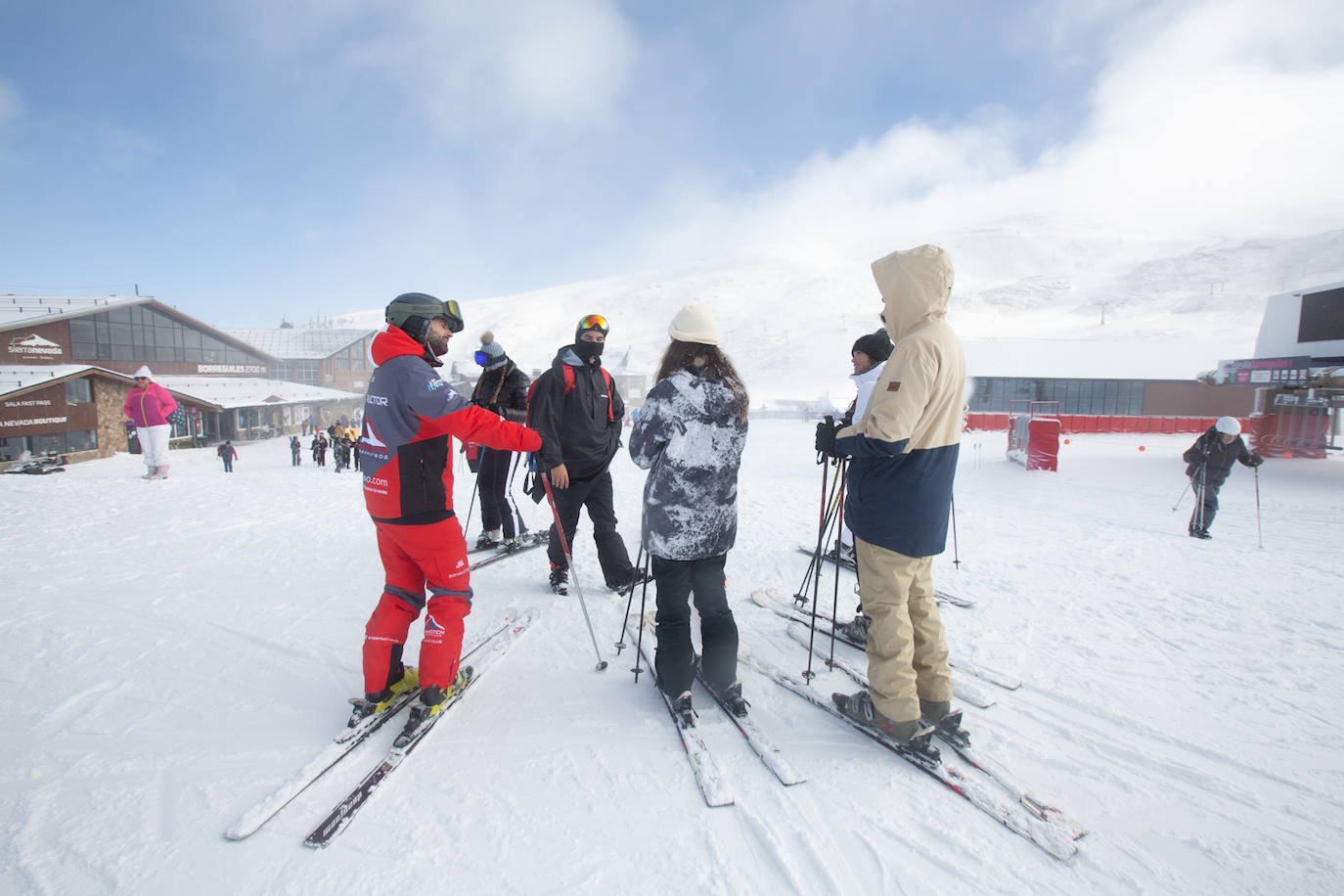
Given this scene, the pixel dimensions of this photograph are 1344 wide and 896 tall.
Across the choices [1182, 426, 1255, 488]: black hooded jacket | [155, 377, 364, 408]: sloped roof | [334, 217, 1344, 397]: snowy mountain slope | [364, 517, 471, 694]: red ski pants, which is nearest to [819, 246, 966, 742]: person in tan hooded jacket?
[364, 517, 471, 694]: red ski pants

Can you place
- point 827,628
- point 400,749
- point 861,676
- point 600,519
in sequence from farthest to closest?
point 600,519 < point 827,628 < point 861,676 < point 400,749

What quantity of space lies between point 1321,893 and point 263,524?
9.01 m

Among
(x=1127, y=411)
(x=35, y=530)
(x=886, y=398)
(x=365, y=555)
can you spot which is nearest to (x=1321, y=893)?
(x=886, y=398)

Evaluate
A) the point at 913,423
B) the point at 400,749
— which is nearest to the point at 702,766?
the point at 400,749

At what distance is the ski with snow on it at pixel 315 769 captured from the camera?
6.66 ft

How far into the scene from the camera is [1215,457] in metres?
7.21

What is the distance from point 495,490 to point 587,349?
2246 mm

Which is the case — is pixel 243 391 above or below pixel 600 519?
above

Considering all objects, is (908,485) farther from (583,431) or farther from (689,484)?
(583,431)

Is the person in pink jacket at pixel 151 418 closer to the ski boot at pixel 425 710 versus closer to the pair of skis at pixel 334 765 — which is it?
the pair of skis at pixel 334 765

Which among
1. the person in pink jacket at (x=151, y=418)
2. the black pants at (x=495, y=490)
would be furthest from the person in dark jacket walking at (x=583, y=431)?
the person in pink jacket at (x=151, y=418)

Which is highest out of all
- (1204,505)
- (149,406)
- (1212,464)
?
(149,406)

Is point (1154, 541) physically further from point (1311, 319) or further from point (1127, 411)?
point (1127, 411)

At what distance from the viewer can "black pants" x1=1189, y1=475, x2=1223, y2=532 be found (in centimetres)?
694
